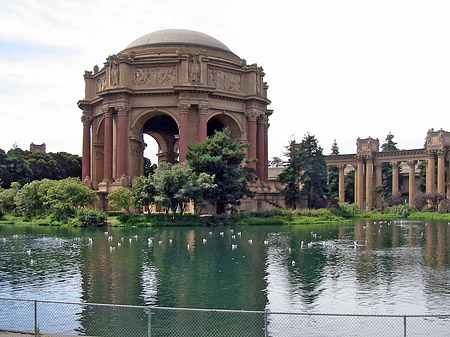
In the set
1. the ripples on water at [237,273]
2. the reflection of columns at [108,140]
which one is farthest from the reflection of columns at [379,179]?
the ripples on water at [237,273]

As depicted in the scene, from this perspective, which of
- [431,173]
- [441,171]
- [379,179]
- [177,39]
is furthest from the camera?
[379,179]

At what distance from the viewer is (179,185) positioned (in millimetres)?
46562

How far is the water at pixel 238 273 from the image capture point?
50.9ft

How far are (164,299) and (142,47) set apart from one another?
53.6 meters

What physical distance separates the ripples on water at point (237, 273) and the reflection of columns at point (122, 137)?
28.6 m

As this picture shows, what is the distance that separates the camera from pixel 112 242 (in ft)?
103

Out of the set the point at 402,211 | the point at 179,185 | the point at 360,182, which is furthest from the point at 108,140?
the point at 360,182

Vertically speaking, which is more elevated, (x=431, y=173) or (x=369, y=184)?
(x=431, y=173)

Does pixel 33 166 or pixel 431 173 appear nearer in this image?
pixel 33 166

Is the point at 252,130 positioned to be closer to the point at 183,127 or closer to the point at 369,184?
the point at 183,127

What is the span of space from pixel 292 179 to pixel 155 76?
2021cm

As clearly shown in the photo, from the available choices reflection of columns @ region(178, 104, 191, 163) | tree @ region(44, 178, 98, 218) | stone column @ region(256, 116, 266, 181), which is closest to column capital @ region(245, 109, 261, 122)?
stone column @ region(256, 116, 266, 181)

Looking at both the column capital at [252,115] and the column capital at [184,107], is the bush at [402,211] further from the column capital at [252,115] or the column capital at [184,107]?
the column capital at [184,107]

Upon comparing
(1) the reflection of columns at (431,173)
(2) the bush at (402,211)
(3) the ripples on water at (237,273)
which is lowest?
(2) the bush at (402,211)
